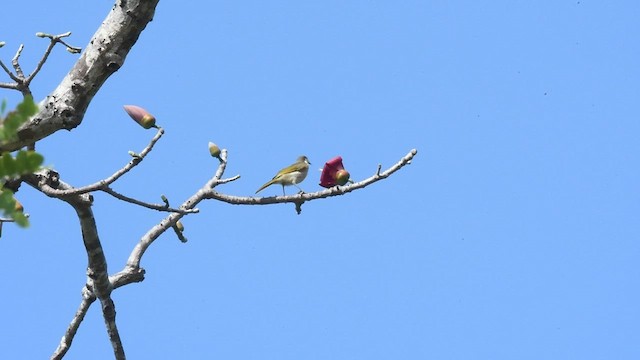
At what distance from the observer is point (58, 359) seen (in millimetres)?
5977

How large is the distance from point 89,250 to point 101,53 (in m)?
1.41

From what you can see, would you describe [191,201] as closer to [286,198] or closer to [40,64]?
[286,198]

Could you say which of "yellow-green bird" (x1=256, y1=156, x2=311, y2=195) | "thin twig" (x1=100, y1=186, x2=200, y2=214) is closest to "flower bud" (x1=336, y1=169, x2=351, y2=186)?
"thin twig" (x1=100, y1=186, x2=200, y2=214)

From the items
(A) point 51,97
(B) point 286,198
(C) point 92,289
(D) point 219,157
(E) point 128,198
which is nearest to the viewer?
(E) point 128,198

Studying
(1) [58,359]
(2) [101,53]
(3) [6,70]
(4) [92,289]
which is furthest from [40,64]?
(1) [58,359]

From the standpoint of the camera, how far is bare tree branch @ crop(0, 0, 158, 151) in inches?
190

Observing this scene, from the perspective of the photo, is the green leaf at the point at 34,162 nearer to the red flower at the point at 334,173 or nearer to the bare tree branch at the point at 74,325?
the red flower at the point at 334,173

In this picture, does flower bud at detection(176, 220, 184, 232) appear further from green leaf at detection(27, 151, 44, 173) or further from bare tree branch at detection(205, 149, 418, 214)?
green leaf at detection(27, 151, 44, 173)

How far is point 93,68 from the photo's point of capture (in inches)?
192

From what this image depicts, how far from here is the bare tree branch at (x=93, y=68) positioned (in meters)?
4.82

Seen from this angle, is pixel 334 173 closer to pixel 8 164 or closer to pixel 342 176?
pixel 342 176

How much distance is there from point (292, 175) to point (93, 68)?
Result: 3735mm

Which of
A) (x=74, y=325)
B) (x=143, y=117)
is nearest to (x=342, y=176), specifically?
(x=143, y=117)

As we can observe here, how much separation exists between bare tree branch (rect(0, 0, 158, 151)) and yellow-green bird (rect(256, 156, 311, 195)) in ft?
11.7
